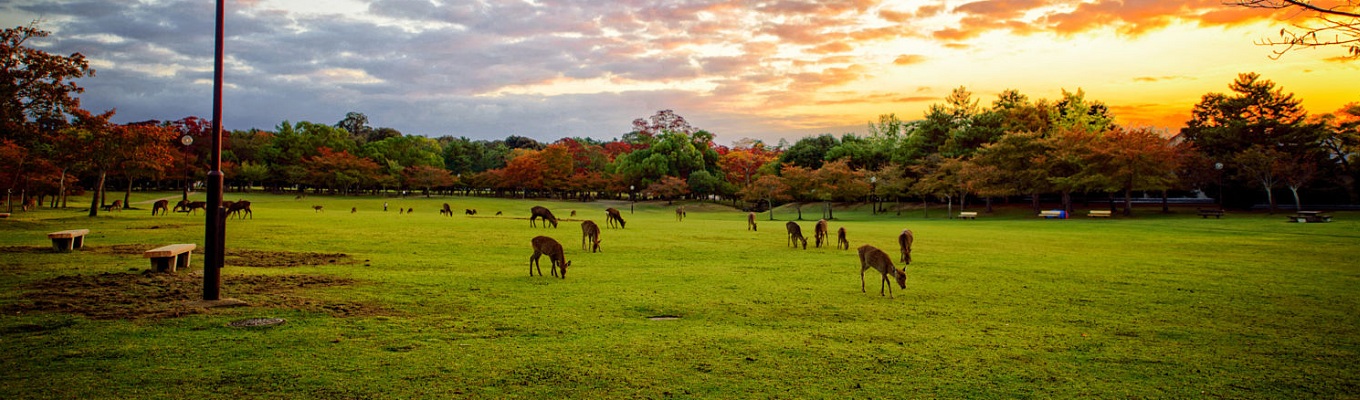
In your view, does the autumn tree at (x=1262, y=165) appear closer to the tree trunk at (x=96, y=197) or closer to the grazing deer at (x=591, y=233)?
the grazing deer at (x=591, y=233)

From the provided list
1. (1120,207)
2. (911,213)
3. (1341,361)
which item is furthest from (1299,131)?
(1341,361)

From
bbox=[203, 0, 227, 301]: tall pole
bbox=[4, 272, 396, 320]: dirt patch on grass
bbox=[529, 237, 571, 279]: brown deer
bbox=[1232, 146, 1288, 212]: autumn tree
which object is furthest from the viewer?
bbox=[1232, 146, 1288, 212]: autumn tree

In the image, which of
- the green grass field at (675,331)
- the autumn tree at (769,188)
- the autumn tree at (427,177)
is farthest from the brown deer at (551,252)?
the autumn tree at (427,177)

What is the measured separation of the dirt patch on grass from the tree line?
22309 mm

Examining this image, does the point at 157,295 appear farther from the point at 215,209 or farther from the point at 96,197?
the point at 96,197

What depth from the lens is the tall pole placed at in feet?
29.5

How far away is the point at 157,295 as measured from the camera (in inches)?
382

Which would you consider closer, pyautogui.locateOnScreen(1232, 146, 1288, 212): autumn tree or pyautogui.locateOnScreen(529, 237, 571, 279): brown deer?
pyautogui.locateOnScreen(529, 237, 571, 279): brown deer

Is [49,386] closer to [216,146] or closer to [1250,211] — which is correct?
[216,146]

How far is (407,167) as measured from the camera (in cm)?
9862

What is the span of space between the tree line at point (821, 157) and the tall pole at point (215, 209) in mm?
24466

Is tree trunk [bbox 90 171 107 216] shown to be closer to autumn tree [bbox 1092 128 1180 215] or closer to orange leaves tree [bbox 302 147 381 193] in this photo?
orange leaves tree [bbox 302 147 381 193]

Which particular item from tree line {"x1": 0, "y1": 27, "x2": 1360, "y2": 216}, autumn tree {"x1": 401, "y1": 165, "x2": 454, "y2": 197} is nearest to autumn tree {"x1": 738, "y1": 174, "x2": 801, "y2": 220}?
tree line {"x1": 0, "y1": 27, "x2": 1360, "y2": 216}

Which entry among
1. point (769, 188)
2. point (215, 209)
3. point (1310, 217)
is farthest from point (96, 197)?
point (1310, 217)
